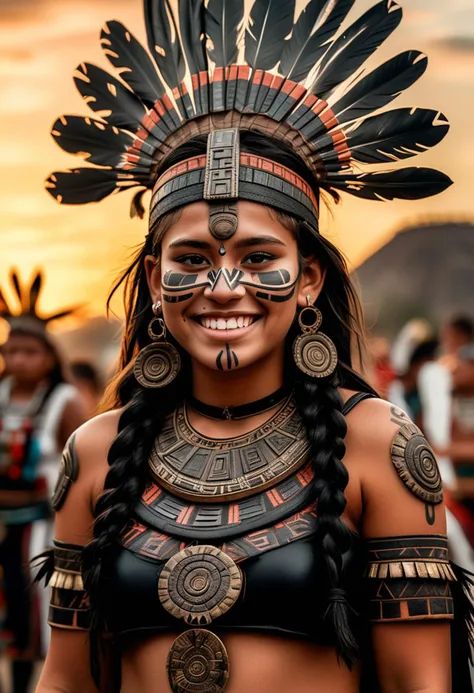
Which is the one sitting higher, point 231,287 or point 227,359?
point 231,287

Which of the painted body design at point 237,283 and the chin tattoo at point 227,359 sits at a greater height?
the painted body design at point 237,283

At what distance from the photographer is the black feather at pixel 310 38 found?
3.19 meters

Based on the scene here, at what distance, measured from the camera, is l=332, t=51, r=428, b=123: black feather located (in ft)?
10.2

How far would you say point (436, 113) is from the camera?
10.2 ft

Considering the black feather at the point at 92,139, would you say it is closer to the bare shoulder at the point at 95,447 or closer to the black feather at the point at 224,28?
the black feather at the point at 224,28

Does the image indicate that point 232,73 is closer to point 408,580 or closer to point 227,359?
point 227,359

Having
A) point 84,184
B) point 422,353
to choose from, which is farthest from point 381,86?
point 422,353

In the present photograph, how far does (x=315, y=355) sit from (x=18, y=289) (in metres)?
4.96

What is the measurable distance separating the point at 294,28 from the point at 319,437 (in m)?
1.18

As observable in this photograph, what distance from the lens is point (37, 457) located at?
24.6ft

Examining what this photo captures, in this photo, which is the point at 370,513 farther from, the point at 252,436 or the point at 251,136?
the point at 251,136

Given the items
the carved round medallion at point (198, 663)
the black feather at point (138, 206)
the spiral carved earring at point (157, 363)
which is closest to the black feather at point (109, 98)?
the black feather at point (138, 206)

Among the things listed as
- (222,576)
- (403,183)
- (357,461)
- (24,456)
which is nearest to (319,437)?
(357,461)

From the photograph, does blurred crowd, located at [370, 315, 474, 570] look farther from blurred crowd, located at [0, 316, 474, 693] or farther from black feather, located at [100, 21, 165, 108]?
black feather, located at [100, 21, 165, 108]
